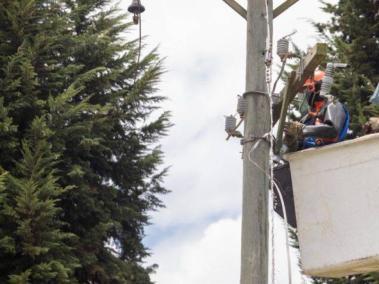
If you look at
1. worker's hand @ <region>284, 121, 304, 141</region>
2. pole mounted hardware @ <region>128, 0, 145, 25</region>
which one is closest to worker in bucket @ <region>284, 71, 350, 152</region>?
worker's hand @ <region>284, 121, 304, 141</region>

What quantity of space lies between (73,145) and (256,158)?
541 centimetres

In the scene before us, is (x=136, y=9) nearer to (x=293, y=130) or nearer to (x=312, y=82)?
(x=312, y=82)

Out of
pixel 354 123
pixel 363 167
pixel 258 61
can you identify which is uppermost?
pixel 354 123

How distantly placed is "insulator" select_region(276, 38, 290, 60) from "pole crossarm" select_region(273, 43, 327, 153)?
0.42ft

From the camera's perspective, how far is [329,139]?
190 inches

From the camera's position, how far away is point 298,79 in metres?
4.79

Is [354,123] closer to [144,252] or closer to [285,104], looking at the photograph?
[144,252]

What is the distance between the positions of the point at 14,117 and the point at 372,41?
523cm

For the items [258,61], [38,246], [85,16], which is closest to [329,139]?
[258,61]

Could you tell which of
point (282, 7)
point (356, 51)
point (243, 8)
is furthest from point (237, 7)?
point (356, 51)

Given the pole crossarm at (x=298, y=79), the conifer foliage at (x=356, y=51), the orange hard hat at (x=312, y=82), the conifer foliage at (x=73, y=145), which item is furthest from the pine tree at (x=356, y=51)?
the pole crossarm at (x=298, y=79)

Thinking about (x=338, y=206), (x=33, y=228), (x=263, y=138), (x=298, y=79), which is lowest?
(x=338, y=206)

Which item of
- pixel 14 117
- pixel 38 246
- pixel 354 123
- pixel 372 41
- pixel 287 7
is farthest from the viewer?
pixel 372 41

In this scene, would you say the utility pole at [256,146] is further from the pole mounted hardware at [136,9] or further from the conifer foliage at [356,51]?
the conifer foliage at [356,51]
